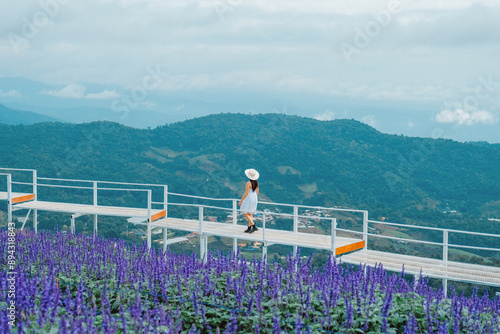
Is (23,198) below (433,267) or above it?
above

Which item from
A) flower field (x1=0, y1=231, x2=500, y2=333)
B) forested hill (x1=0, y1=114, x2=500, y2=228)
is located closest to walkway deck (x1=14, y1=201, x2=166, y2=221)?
flower field (x1=0, y1=231, x2=500, y2=333)

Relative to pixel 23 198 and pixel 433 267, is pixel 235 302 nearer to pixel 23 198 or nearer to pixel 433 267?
pixel 433 267

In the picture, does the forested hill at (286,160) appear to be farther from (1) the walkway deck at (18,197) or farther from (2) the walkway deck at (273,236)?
(2) the walkway deck at (273,236)

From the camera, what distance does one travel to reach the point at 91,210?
58.7ft

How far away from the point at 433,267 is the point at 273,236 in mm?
4007

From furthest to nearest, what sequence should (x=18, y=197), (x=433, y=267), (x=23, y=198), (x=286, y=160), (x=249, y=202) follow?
(x=286, y=160) → (x=23, y=198) → (x=18, y=197) → (x=249, y=202) → (x=433, y=267)

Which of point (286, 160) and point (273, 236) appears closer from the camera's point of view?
point (273, 236)

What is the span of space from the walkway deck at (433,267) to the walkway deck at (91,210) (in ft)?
22.1

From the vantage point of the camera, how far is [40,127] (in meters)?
84.7

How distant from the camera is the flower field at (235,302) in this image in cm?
606

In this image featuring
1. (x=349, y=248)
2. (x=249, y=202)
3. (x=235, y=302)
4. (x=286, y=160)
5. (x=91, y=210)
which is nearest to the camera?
(x=235, y=302)

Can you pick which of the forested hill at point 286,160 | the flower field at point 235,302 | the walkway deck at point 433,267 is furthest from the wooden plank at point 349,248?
the forested hill at point 286,160

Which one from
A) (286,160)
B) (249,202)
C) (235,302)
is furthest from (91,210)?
(286,160)

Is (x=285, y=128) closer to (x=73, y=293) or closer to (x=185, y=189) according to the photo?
(x=185, y=189)
